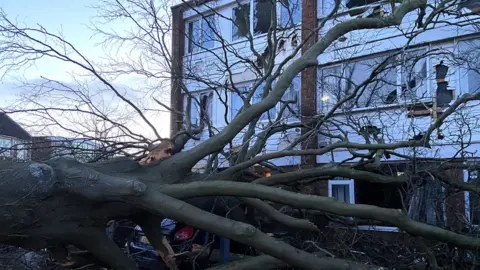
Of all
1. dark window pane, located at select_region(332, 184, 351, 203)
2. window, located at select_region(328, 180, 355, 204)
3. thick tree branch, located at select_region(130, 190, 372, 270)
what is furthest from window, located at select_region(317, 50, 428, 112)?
thick tree branch, located at select_region(130, 190, 372, 270)

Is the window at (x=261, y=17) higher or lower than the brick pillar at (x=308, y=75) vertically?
higher

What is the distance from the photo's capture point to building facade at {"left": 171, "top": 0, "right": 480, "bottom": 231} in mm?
6871

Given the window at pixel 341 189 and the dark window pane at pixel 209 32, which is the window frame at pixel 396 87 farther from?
the dark window pane at pixel 209 32

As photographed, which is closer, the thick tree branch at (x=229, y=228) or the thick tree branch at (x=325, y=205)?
the thick tree branch at (x=229, y=228)

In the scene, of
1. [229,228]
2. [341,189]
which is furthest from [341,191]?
[229,228]

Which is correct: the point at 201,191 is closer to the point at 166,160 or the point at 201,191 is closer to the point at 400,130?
the point at 166,160

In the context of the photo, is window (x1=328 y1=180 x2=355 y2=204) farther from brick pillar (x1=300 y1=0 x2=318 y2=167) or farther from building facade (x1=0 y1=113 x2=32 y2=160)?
building facade (x1=0 y1=113 x2=32 y2=160)

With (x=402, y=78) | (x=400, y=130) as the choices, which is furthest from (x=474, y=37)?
(x=400, y=130)

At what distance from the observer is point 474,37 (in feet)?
29.4

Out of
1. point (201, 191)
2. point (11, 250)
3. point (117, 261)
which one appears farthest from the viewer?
point (11, 250)

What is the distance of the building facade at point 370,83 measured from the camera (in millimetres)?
6871

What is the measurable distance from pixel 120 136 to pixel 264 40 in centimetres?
771

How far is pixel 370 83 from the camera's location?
838 cm

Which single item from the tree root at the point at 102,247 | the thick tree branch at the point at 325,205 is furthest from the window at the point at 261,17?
the tree root at the point at 102,247
